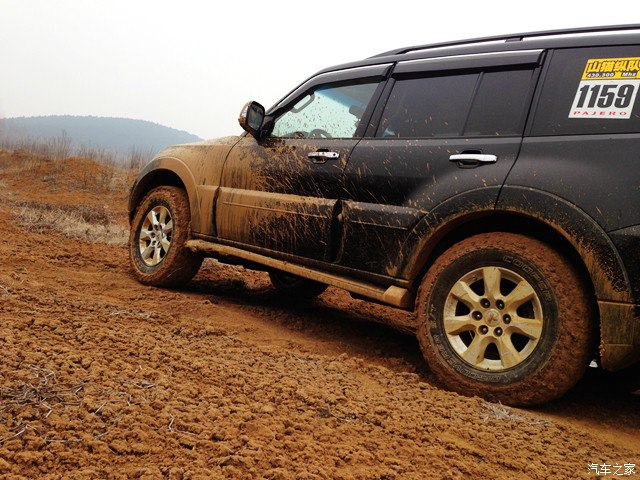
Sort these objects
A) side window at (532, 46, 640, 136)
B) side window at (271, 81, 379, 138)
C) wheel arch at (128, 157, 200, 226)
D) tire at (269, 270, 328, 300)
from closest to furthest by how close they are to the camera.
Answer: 1. side window at (532, 46, 640, 136)
2. side window at (271, 81, 379, 138)
3. wheel arch at (128, 157, 200, 226)
4. tire at (269, 270, 328, 300)

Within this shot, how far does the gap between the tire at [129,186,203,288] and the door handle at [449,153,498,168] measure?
246cm

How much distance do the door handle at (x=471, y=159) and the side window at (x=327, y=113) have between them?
86 cm

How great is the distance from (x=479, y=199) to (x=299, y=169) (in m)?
1.35

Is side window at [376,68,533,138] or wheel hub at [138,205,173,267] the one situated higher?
side window at [376,68,533,138]

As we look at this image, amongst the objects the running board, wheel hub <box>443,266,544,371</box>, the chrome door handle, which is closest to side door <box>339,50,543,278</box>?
the chrome door handle

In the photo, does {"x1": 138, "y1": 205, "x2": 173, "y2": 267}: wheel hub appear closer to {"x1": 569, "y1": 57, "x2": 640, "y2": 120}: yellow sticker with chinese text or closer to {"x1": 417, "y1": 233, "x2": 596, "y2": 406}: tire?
{"x1": 417, "y1": 233, "x2": 596, "y2": 406}: tire

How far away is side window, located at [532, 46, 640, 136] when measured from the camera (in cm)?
255

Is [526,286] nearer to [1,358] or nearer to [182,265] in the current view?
[1,358]

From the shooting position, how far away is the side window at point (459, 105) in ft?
9.68

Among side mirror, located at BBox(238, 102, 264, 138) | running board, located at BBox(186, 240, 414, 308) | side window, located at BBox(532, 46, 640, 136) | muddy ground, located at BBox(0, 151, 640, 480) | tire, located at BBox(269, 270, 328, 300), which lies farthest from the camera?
tire, located at BBox(269, 270, 328, 300)

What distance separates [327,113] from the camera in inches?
156

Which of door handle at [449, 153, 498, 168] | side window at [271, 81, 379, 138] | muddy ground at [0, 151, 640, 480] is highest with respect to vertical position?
side window at [271, 81, 379, 138]

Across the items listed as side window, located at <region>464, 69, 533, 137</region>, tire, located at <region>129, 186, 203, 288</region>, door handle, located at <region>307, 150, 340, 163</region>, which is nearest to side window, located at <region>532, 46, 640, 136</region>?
side window, located at <region>464, 69, 533, 137</region>

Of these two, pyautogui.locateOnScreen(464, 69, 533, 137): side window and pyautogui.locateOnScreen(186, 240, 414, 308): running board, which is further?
pyautogui.locateOnScreen(186, 240, 414, 308): running board
